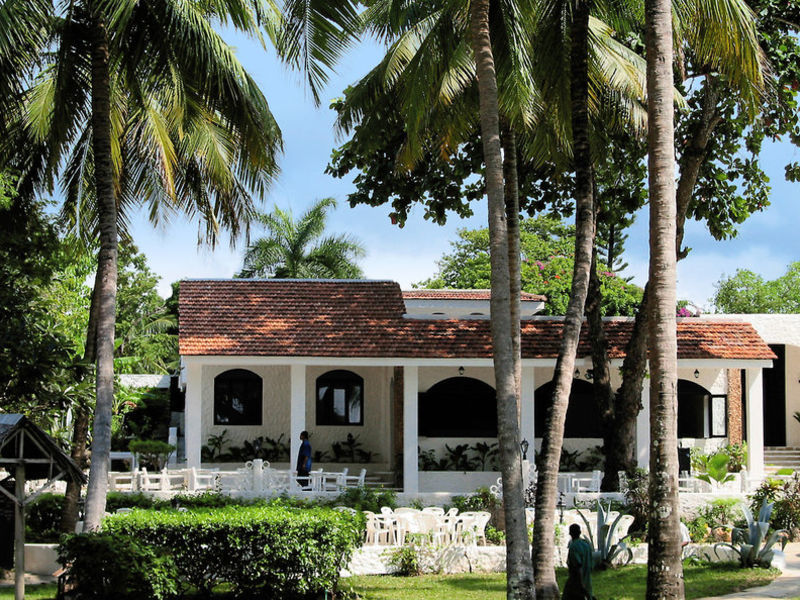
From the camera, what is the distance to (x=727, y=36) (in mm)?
13016

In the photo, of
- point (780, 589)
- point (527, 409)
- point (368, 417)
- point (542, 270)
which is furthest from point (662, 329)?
point (542, 270)

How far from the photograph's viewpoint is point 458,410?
24.3 meters

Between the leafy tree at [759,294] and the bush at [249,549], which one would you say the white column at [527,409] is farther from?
the leafy tree at [759,294]

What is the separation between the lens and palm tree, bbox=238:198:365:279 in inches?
1564

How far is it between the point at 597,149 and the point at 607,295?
2204 centimetres

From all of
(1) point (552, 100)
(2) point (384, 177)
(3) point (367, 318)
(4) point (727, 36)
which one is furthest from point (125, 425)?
(4) point (727, 36)

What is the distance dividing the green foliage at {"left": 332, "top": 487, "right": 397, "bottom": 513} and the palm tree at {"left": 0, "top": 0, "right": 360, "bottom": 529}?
19.0ft

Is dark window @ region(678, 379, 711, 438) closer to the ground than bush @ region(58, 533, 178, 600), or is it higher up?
higher up

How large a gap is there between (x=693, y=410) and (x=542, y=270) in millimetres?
16765

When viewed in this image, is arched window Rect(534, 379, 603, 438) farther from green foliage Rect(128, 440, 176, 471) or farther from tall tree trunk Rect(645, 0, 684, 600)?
tall tree trunk Rect(645, 0, 684, 600)

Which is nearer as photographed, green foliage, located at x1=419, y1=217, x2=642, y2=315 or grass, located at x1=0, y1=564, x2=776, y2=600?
grass, located at x1=0, y1=564, x2=776, y2=600

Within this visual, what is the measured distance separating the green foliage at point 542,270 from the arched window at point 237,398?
658 inches

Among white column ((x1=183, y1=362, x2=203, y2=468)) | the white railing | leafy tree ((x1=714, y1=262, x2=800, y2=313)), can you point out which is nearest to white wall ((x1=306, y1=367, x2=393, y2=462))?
white column ((x1=183, y1=362, x2=203, y2=468))

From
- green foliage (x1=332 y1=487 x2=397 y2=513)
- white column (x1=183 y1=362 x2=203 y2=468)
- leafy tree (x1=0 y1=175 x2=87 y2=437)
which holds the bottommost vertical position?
green foliage (x1=332 y1=487 x2=397 y2=513)
